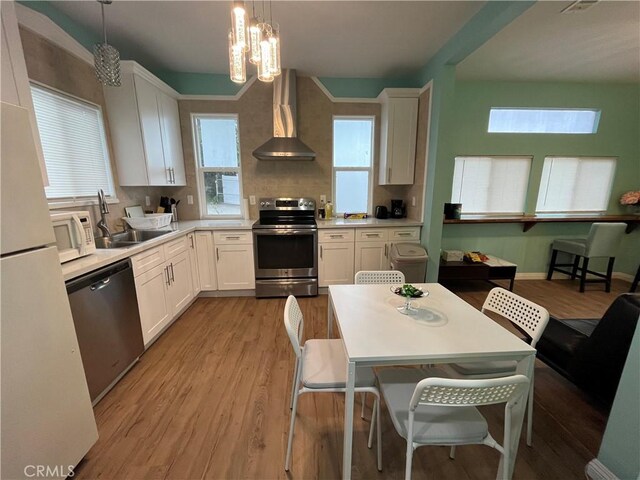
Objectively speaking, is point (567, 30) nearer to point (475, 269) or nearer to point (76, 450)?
point (475, 269)

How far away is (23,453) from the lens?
0.98 m

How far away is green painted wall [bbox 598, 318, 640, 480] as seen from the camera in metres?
1.06

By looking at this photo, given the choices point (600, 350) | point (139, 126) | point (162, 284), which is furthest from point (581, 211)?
point (139, 126)

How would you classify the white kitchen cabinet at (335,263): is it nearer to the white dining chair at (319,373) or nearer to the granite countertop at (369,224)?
the granite countertop at (369,224)

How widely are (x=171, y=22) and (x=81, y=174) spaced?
5.14 ft

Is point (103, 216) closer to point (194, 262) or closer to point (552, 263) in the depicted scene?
point (194, 262)

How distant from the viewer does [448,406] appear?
98 cm

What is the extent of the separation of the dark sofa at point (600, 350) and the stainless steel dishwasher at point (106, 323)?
2.90m

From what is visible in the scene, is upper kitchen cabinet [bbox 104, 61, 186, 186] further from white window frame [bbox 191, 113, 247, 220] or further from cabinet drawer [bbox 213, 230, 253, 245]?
cabinet drawer [bbox 213, 230, 253, 245]

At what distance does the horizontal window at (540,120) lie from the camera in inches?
140

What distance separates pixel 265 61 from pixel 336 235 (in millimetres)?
2134

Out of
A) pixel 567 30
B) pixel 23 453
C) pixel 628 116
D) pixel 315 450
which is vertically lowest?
pixel 315 450

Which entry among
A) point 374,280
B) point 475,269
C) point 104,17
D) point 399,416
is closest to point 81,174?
point 104,17

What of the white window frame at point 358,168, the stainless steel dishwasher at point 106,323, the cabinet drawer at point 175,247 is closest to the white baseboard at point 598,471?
the stainless steel dishwasher at point 106,323
